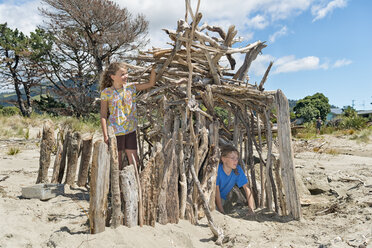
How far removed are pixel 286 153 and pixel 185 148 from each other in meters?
1.20

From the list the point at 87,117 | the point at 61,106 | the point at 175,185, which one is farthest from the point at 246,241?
the point at 61,106

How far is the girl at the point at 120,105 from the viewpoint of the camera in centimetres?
345

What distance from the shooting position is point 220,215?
11.5 feet

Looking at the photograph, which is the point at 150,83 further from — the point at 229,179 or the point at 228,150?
the point at 229,179

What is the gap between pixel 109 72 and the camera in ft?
11.5

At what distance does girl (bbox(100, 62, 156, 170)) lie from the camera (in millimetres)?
3451

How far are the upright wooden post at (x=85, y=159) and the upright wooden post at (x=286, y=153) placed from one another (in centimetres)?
256

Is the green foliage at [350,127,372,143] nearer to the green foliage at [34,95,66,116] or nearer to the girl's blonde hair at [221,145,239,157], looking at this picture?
the girl's blonde hair at [221,145,239,157]

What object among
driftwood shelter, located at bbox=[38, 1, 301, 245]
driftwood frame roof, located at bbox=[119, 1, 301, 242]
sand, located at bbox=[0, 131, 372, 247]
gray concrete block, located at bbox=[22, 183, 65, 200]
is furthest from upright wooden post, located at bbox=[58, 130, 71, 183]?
driftwood frame roof, located at bbox=[119, 1, 301, 242]

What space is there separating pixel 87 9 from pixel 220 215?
14.6 metres

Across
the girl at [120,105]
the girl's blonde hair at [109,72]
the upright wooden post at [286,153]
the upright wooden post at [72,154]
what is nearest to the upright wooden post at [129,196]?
the girl at [120,105]

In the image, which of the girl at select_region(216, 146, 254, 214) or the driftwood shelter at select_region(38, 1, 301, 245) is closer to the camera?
the driftwood shelter at select_region(38, 1, 301, 245)

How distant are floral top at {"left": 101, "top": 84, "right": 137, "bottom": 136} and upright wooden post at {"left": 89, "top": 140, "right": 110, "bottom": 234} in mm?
986

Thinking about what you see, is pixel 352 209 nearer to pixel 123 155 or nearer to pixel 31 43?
pixel 123 155
